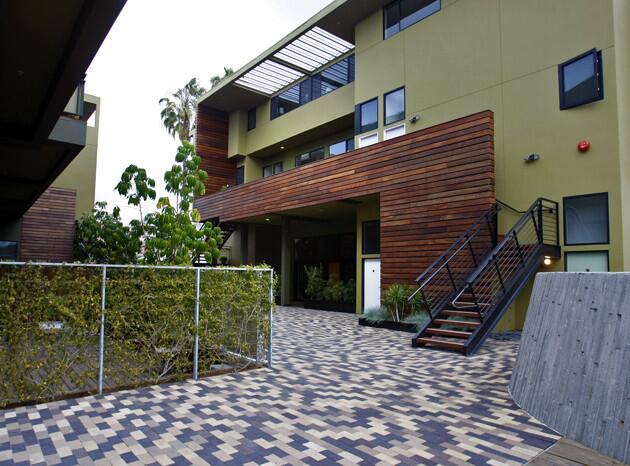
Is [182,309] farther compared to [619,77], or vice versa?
[619,77]

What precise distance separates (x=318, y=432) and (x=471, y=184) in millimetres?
7903

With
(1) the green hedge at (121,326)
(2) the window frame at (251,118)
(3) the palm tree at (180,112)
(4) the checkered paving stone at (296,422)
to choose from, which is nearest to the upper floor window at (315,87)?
(2) the window frame at (251,118)

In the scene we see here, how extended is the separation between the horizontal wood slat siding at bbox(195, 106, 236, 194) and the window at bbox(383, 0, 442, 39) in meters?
10.8

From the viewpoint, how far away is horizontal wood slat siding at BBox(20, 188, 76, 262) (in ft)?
54.0

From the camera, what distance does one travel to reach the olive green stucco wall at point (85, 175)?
21.7m

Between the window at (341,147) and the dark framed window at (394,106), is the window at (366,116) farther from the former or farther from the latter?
the window at (341,147)

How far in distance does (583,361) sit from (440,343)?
455 cm

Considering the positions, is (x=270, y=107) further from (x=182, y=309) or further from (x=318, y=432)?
(x=318, y=432)

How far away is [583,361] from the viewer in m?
3.76

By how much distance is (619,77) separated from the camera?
9.14 m

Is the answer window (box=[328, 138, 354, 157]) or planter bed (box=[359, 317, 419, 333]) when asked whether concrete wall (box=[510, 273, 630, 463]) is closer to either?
planter bed (box=[359, 317, 419, 333])

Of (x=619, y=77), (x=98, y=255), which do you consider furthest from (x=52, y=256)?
(x=619, y=77)

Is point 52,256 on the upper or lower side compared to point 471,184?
lower

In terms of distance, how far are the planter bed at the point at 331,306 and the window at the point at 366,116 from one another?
19.5ft
